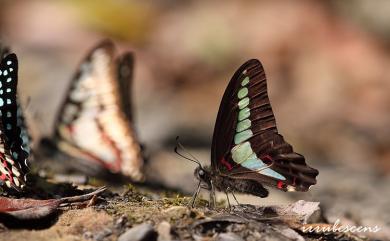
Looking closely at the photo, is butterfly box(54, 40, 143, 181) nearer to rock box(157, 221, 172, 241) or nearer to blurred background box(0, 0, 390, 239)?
blurred background box(0, 0, 390, 239)

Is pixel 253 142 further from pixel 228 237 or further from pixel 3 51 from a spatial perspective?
pixel 3 51

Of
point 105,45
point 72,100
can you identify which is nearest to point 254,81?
point 105,45

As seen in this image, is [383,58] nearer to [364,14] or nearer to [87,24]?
[364,14]

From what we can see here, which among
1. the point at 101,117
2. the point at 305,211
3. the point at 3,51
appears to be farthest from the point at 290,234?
the point at 101,117

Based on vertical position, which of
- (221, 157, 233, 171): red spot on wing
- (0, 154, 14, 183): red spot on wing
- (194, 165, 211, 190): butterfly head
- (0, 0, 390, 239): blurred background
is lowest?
(0, 154, 14, 183): red spot on wing

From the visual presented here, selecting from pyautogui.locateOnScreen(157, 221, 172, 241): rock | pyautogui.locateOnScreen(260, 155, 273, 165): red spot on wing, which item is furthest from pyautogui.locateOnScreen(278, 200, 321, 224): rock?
pyautogui.locateOnScreen(157, 221, 172, 241): rock

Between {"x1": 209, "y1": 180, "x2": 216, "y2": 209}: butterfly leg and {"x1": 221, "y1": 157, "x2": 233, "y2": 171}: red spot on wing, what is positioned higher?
{"x1": 221, "y1": 157, "x2": 233, "y2": 171}: red spot on wing
